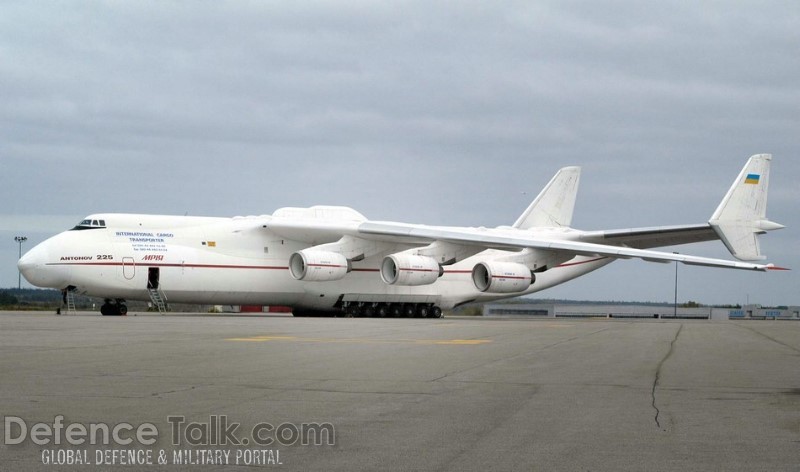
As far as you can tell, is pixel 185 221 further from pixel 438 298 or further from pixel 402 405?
pixel 402 405

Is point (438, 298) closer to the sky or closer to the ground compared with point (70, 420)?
closer to the ground

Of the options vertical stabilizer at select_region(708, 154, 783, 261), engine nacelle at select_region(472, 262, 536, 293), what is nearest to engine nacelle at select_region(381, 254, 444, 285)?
engine nacelle at select_region(472, 262, 536, 293)

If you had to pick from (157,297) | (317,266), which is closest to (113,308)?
(157,297)

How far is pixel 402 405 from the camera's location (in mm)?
8234

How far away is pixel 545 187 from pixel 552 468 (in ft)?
124

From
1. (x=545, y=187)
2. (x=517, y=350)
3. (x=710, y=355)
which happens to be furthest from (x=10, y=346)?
(x=545, y=187)

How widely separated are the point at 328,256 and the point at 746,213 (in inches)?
595

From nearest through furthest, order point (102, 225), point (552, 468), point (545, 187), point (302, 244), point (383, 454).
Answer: point (552, 468) < point (383, 454) < point (102, 225) < point (302, 244) < point (545, 187)

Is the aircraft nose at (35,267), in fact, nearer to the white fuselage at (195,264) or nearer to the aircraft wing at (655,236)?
the white fuselage at (195,264)

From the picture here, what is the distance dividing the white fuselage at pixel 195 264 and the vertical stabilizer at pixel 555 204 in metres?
6.15

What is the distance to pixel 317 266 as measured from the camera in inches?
1284

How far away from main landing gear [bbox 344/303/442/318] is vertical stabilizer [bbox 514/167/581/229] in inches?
256

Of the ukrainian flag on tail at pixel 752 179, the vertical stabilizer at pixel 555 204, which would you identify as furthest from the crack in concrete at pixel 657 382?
the vertical stabilizer at pixel 555 204

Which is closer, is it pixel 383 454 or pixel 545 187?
pixel 383 454
